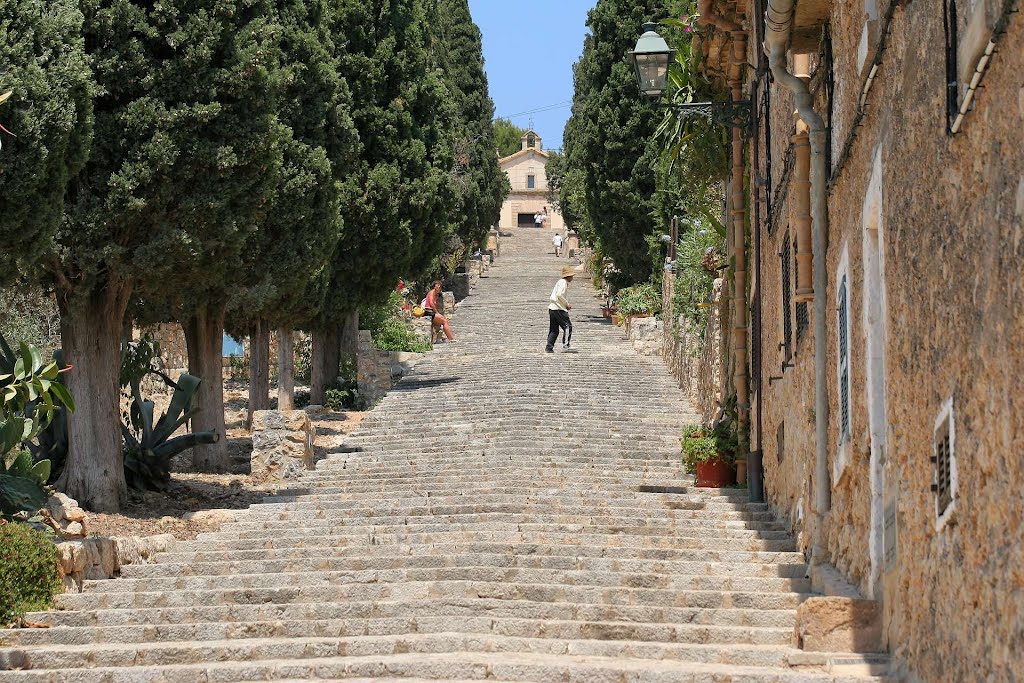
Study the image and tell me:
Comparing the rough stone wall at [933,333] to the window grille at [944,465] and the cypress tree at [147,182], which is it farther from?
the cypress tree at [147,182]

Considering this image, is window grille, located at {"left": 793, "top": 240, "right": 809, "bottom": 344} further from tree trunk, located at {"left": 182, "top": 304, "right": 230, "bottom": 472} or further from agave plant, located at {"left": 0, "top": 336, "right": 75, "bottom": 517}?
tree trunk, located at {"left": 182, "top": 304, "right": 230, "bottom": 472}

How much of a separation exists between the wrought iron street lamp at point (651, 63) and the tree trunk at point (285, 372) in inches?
419

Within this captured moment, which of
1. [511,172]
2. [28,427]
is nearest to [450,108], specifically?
[28,427]

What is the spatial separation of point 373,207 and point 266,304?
3952mm

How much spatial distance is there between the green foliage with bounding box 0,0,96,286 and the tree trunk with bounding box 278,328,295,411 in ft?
32.3

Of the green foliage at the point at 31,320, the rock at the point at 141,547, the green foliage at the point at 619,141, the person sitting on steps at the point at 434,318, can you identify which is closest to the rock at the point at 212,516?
the rock at the point at 141,547

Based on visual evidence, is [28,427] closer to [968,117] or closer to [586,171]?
[968,117]

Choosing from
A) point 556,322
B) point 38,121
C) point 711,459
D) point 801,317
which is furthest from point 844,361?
point 556,322

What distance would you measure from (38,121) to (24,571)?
157 inches

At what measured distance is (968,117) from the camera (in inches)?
245

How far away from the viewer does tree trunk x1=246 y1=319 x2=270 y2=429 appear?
2378cm

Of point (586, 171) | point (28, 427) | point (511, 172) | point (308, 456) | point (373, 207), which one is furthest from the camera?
point (511, 172)

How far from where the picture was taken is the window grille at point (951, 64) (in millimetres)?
6434

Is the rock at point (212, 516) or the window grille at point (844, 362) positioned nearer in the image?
the window grille at point (844, 362)
